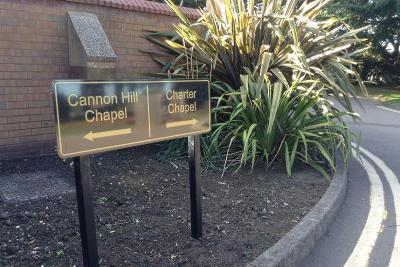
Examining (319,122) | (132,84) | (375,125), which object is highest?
(132,84)

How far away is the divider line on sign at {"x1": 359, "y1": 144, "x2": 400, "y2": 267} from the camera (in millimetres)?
3435

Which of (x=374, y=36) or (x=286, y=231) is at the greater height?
(x=374, y=36)

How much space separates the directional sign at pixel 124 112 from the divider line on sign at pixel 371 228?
168cm

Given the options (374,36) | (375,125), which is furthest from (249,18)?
(374,36)

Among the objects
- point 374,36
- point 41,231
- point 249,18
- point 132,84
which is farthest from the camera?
point 374,36

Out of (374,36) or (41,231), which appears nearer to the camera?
(41,231)

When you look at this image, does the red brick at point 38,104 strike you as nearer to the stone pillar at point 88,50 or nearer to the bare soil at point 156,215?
the stone pillar at point 88,50

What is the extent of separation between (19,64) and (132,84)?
337cm

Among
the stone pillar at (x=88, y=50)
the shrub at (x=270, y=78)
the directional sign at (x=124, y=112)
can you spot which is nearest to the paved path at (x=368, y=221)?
the shrub at (x=270, y=78)

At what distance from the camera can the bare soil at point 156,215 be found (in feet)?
10.1

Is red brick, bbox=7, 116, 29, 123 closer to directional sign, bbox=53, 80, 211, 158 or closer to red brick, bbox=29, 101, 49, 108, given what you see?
red brick, bbox=29, 101, 49, 108

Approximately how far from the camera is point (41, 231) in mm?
3344

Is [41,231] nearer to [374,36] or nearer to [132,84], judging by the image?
[132,84]

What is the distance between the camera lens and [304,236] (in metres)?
3.45
